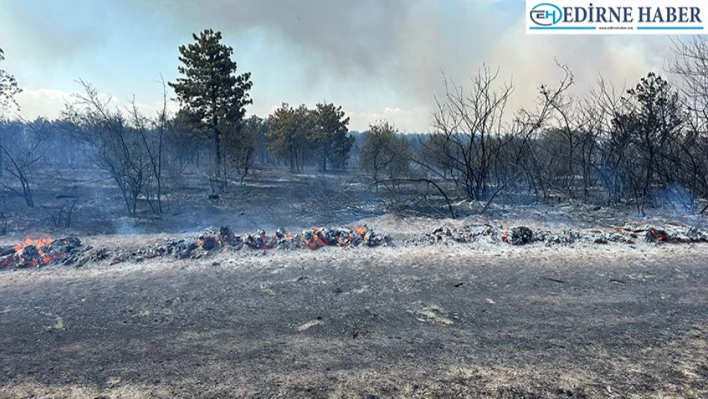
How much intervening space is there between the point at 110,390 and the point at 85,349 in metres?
0.83

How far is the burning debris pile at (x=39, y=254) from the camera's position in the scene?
5637mm

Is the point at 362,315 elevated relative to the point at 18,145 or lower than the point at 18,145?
lower

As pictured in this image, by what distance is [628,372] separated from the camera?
2.70 meters

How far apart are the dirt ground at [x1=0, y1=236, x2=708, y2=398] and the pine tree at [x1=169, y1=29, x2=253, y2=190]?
15.8m

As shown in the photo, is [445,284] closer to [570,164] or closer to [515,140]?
[515,140]

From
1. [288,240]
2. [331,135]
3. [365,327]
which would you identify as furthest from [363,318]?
[331,135]

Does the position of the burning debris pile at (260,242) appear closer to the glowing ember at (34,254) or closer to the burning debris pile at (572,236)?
the burning debris pile at (572,236)

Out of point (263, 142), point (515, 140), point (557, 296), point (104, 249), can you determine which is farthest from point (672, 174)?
point (263, 142)

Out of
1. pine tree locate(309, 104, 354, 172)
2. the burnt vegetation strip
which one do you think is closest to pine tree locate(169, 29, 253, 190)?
the burnt vegetation strip

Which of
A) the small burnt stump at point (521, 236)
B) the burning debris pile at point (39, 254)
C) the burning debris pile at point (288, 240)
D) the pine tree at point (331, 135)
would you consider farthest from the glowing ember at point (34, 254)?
the pine tree at point (331, 135)

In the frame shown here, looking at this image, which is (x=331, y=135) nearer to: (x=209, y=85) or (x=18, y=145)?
(x=209, y=85)

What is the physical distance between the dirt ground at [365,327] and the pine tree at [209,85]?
1583 cm

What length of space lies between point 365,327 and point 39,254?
217 inches

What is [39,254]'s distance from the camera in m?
5.80
